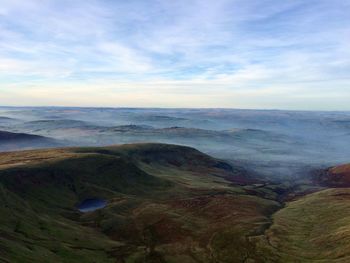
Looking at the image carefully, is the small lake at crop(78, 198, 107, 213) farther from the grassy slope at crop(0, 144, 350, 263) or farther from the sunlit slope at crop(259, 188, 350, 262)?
the sunlit slope at crop(259, 188, 350, 262)

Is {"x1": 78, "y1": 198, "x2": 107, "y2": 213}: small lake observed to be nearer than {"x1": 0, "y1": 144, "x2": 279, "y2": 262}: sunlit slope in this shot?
No

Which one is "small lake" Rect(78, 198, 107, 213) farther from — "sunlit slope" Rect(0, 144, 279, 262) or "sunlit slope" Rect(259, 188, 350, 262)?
"sunlit slope" Rect(259, 188, 350, 262)

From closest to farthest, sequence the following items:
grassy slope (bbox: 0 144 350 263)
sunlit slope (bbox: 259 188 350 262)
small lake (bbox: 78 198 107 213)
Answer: grassy slope (bbox: 0 144 350 263) → sunlit slope (bbox: 259 188 350 262) → small lake (bbox: 78 198 107 213)

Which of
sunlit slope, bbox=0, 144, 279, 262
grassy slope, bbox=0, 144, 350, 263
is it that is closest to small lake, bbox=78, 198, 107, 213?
sunlit slope, bbox=0, 144, 279, 262

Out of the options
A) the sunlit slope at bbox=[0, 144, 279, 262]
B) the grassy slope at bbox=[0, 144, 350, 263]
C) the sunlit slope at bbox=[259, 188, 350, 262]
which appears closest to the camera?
the sunlit slope at bbox=[0, 144, 279, 262]

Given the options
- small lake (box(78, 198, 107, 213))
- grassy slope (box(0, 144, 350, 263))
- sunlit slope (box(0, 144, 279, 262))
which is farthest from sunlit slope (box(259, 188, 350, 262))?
small lake (box(78, 198, 107, 213))

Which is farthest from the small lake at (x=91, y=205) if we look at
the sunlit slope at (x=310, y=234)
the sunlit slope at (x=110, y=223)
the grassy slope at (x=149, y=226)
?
the sunlit slope at (x=310, y=234)

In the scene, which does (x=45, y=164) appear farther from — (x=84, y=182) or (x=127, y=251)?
(x=127, y=251)
